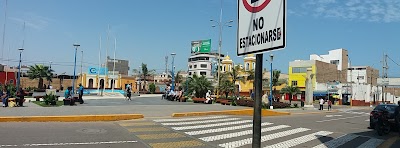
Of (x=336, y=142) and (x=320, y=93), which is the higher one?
(x=320, y=93)

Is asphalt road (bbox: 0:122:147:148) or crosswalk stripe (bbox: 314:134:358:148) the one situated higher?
asphalt road (bbox: 0:122:147:148)

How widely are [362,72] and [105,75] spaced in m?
62.6

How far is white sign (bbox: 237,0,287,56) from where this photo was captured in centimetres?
254

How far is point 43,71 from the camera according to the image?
2687 inches

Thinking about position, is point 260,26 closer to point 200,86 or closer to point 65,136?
point 65,136

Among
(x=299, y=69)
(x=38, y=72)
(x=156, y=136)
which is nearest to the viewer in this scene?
(x=156, y=136)

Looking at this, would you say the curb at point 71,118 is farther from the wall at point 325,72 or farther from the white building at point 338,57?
the white building at point 338,57

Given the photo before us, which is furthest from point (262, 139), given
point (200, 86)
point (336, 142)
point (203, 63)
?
point (203, 63)

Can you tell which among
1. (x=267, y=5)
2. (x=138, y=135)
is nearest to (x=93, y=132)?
(x=138, y=135)

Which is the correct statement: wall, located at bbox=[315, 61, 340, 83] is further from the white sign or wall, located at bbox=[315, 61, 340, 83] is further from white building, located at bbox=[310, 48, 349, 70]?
the white sign

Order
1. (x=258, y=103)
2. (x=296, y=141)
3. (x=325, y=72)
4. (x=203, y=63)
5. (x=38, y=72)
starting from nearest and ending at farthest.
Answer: (x=258, y=103) → (x=296, y=141) → (x=38, y=72) → (x=325, y=72) → (x=203, y=63)

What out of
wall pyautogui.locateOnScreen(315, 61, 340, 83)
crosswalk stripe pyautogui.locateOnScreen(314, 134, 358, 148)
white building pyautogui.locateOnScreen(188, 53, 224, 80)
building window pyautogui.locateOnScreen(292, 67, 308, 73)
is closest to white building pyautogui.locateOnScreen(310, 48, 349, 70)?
wall pyautogui.locateOnScreen(315, 61, 340, 83)

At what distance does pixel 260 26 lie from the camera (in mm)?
2750

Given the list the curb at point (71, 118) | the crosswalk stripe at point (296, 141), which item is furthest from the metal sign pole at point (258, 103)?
the curb at point (71, 118)
